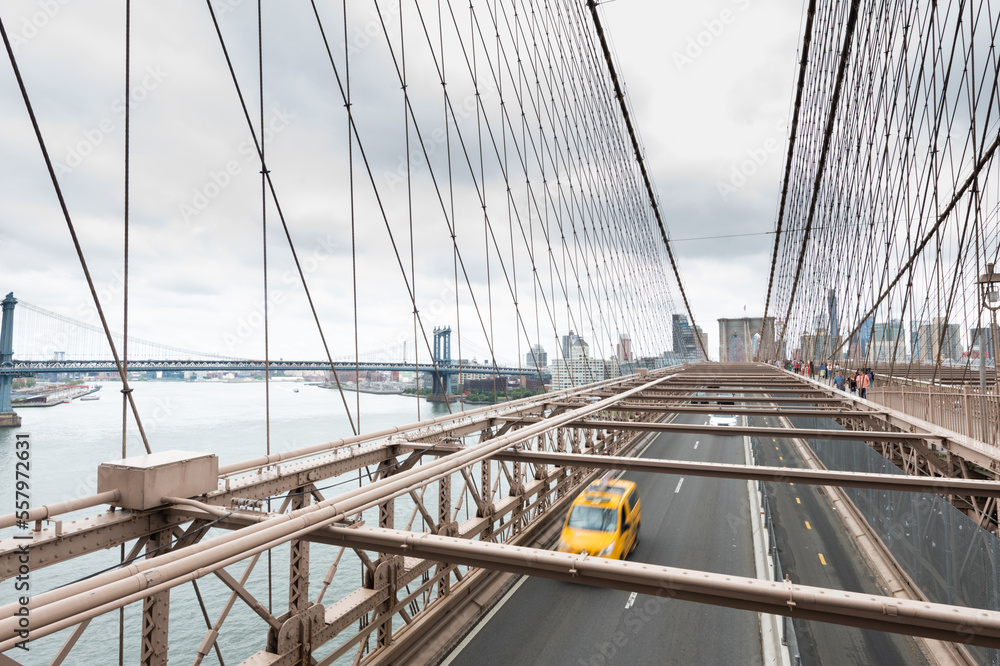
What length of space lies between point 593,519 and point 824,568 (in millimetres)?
6076

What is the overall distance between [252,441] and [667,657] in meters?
28.7

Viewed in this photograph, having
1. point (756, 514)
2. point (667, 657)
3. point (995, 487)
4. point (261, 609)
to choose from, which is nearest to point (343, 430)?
point (756, 514)

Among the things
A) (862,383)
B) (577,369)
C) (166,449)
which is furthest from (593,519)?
(166,449)

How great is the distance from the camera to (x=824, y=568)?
13609 mm

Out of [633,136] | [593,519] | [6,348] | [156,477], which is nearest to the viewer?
[156,477]

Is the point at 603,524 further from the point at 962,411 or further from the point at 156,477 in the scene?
the point at 156,477

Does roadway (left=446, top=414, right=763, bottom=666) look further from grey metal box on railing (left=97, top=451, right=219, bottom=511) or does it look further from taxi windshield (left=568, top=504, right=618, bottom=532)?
grey metal box on railing (left=97, top=451, right=219, bottom=511)

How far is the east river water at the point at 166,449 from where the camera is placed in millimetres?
16092

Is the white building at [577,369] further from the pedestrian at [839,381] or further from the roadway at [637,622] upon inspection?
the pedestrian at [839,381]

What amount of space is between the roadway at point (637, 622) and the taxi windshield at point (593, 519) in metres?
1.48

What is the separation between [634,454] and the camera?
2691cm

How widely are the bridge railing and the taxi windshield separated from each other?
706cm

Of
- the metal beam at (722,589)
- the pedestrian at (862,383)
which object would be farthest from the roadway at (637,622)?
the metal beam at (722,589)

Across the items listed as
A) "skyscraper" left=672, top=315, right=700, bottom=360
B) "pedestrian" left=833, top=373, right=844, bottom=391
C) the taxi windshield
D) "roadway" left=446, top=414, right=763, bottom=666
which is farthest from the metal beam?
"skyscraper" left=672, top=315, right=700, bottom=360
